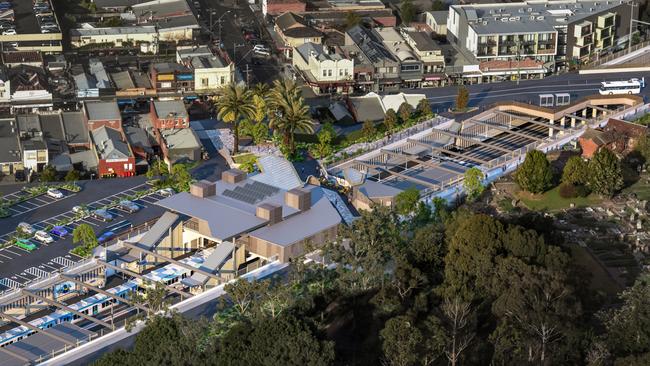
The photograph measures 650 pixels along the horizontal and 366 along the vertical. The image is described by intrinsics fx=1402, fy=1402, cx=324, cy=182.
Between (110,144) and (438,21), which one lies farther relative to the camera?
(438,21)

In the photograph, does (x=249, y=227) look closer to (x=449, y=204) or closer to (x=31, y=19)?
(x=449, y=204)

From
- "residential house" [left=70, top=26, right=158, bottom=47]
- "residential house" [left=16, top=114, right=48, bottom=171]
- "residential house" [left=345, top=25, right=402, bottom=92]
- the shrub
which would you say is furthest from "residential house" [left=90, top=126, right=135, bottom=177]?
the shrub

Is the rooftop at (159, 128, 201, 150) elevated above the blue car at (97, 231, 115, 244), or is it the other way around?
the rooftop at (159, 128, 201, 150)

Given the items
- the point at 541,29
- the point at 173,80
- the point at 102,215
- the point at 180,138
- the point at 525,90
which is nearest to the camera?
the point at 102,215

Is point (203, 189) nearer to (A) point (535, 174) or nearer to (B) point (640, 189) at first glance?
(A) point (535, 174)

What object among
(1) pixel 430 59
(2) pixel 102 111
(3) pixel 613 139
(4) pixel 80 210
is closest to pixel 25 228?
(4) pixel 80 210

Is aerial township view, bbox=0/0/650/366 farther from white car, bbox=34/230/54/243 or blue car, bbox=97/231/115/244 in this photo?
white car, bbox=34/230/54/243

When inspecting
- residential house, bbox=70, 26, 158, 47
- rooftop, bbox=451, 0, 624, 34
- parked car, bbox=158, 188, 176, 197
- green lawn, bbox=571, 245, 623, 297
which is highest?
rooftop, bbox=451, 0, 624, 34
